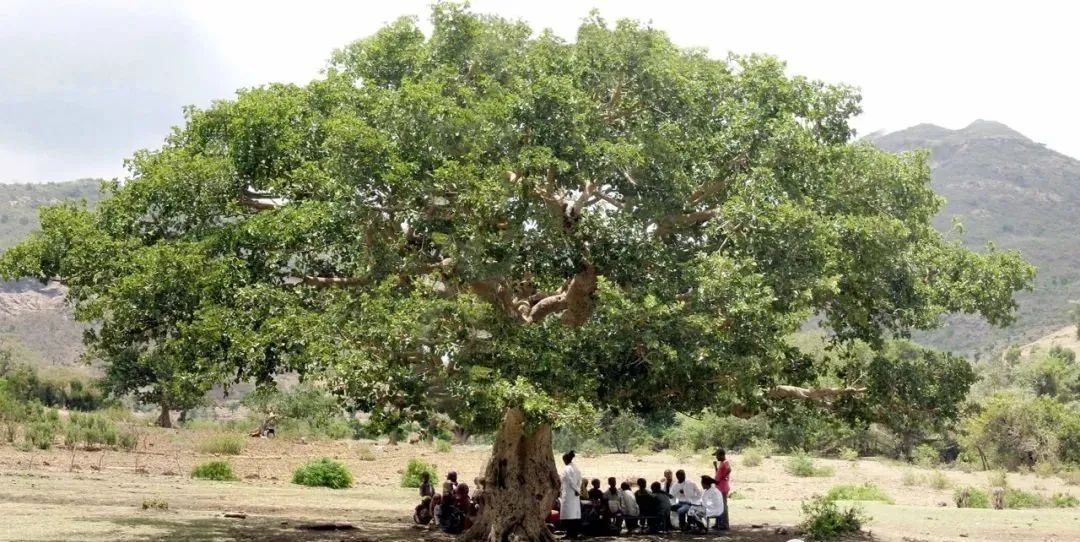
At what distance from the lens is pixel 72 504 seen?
22.0 meters

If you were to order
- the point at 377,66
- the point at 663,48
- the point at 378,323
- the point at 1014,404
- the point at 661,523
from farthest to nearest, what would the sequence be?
the point at 1014,404
the point at 661,523
the point at 377,66
the point at 663,48
the point at 378,323

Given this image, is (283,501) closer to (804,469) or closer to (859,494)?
(859,494)

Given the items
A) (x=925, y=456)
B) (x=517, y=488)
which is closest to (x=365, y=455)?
(x=925, y=456)

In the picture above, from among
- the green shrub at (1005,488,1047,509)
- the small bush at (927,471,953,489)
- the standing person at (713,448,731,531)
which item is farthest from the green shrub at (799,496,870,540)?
the small bush at (927,471,953,489)

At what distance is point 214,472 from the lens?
1325 inches

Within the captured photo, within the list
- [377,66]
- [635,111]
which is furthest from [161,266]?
[635,111]

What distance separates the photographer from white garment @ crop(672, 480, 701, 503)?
21.5 metres

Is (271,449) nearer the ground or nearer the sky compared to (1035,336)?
nearer the ground

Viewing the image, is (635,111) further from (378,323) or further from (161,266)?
(161,266)

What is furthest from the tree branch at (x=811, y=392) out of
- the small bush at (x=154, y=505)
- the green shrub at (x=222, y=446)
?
the green shrub at (x=222, y=446)

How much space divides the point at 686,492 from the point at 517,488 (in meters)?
4.94

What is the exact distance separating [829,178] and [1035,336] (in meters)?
134

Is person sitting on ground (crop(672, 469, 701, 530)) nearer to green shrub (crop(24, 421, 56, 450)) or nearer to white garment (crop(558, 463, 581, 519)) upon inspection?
white garment (crop(558, 463, 581, 519))

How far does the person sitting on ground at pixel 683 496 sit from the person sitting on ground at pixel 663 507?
234 mm
